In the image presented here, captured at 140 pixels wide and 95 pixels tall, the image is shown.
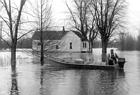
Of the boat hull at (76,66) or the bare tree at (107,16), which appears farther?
the bare tree at (107,16)

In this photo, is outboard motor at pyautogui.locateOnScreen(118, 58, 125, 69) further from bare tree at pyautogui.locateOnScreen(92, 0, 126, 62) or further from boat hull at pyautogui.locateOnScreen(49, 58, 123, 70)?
bare tree at pyautogui.locateOnScreen(92, 0, 126, 62)

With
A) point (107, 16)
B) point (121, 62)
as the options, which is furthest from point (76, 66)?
point (107, 16)

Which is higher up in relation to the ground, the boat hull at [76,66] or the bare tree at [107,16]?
the bare tree at [107,16]

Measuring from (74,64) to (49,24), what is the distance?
5.36m

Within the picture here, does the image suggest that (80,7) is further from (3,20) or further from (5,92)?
(5,92)

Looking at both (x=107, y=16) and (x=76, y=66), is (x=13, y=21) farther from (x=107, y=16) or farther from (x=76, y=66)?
(x=107, y=16)

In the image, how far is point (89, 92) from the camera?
10.7m

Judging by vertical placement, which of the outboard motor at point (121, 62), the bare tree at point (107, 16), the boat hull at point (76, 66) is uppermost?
the bare tree at point (107, 16)

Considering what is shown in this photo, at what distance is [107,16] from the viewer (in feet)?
111

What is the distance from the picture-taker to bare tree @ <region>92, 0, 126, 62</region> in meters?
32.5

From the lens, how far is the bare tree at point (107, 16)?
32.5m

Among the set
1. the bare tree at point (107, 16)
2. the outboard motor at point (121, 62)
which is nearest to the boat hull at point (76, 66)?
the outboard motor at point (121, 62)

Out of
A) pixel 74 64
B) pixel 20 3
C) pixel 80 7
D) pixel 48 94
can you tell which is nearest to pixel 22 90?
pixel 48 94

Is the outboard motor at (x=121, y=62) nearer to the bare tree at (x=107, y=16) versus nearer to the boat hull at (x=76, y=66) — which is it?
the boat hull at (x=76, y=66)
